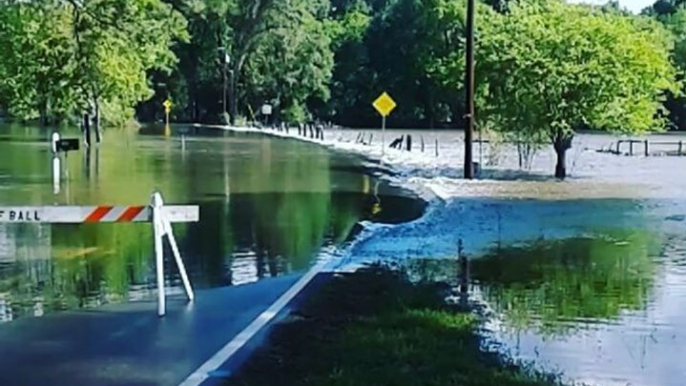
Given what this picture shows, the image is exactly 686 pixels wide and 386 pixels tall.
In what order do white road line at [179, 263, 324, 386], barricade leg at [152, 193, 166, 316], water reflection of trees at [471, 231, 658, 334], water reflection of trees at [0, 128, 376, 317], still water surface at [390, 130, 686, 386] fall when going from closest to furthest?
white road line at [179, 263, 324, 386], still water surface at [390, 130, 686, 386], barricade leg at [152, 193, 166, 316], water reflection of trees at [471, 231, 658, 334], water reflection of trees at [0, 128, 376, 317]

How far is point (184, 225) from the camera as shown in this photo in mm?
19391

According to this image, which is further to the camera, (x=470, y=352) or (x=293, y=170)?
(x=293, y=170)

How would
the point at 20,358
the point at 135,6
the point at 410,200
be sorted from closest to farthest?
the point at 20,358 → the point at 135,6 → the point at 410,200

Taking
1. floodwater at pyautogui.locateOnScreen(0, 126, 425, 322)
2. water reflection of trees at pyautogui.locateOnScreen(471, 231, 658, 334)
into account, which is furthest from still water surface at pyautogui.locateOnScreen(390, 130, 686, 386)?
floodwater at pyautogui.locateOnScreen(0, 126, 425, 322)

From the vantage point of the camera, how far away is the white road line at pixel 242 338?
7.87 metres

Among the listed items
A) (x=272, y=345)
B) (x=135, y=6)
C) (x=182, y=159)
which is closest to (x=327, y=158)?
(x=182, y=159)

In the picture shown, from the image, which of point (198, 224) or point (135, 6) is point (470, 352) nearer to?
point (198, 224)

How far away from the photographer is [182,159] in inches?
1592

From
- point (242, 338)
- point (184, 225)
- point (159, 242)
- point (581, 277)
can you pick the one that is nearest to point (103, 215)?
point (159, 242)

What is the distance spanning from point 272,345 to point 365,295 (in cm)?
273

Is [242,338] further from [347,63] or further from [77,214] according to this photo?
[347,63]

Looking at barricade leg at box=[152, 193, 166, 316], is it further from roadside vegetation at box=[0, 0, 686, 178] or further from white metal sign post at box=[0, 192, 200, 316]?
roadside vegetation at box=[0, 0, 686, 178]

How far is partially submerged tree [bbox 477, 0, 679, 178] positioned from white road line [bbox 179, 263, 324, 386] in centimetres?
2208

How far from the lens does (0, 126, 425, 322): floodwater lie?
13.1m
